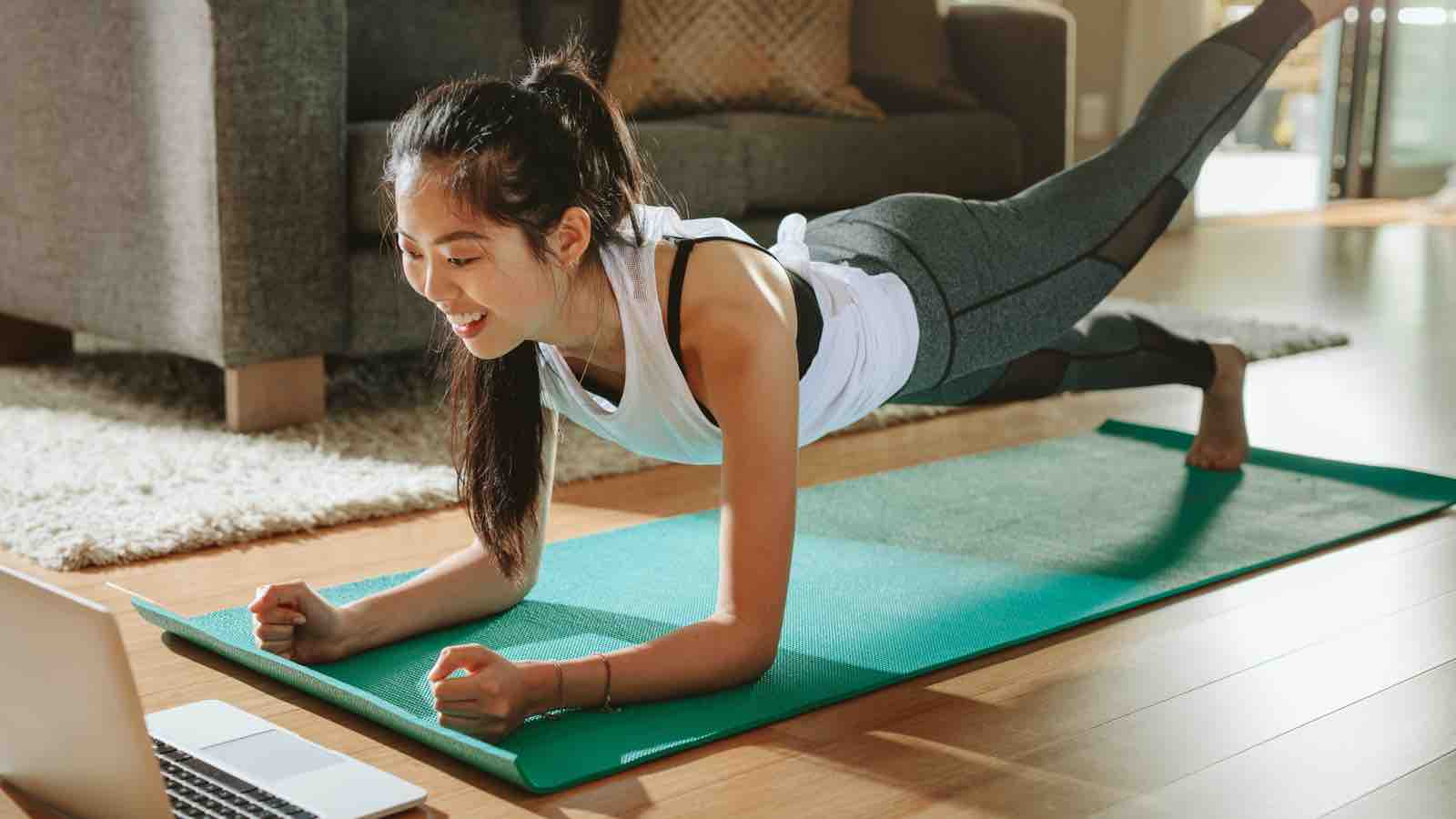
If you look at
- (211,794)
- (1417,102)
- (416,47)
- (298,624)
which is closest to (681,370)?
(298,624)

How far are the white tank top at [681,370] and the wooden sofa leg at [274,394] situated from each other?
3.11 ft

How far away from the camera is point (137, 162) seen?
2311mm

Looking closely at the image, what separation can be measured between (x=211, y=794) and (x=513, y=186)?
0.48m

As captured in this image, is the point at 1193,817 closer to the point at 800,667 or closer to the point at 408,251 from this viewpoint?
the point at 800,667

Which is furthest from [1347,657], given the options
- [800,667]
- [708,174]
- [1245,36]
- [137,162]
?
[137,162]

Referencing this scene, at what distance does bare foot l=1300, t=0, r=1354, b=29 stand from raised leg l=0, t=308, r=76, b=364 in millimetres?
2058

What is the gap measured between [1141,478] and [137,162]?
149 centimetres

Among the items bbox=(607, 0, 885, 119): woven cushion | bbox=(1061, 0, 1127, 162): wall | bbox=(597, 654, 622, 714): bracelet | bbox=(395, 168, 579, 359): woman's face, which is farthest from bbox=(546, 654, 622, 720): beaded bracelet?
bbox=(1061, 0, 1127, 162): wall

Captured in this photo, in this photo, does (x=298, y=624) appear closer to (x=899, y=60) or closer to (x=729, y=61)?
(x=729, y=61)

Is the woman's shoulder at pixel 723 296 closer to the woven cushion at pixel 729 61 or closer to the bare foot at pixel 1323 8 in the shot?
the bare foot at pixel 1323 8

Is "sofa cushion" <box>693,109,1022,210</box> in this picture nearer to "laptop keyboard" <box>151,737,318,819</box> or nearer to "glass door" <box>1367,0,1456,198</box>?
"laptop keyboard" <box>151,737,318,819</box>

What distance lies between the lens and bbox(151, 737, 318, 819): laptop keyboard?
→ 1.04 m

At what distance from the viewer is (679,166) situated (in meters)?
2.60

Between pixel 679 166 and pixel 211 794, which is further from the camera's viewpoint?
pixel 679 166
